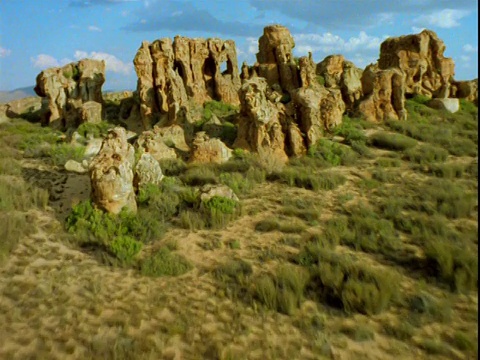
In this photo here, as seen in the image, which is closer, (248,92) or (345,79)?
(248,92)

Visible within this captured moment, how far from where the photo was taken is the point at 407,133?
15.1m

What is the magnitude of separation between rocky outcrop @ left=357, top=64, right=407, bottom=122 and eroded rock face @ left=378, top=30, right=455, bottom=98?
13.6ft

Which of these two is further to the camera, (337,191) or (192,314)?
(337,191)

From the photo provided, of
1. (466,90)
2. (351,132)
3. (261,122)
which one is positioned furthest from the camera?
(466,90)

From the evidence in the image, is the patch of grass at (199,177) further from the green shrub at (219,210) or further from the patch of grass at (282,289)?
the patch of grass at (282,289)

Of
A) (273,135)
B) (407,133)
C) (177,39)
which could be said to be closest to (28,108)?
(177,39)

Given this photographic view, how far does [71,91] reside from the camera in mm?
21828

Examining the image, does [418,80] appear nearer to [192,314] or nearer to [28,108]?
[192,314]

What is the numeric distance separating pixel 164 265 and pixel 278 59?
1903 centimetres

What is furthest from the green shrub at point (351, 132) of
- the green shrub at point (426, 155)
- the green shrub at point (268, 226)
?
the green shrub at point (268, 226)

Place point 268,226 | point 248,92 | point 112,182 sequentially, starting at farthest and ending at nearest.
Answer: point 248,92, point 112,182, point 268,226

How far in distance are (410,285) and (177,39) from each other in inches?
766

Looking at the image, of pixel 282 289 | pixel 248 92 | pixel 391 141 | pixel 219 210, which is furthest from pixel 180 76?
pixel 282 289

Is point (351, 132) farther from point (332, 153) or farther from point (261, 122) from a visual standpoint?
point (261, 122)
